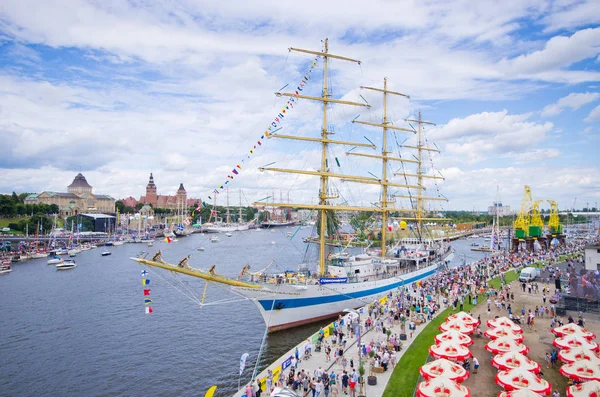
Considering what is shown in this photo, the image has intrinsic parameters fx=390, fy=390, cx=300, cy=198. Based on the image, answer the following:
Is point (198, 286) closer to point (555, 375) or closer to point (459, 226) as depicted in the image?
point (555, 375)

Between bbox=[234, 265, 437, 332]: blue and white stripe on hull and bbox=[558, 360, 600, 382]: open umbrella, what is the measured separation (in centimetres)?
1661

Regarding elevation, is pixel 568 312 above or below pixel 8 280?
above

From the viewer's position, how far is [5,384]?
22.8 metres

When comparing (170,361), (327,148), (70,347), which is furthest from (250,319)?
A: (327,148)

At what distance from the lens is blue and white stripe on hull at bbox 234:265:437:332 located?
91.9 feet

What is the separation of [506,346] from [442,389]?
7.15 m

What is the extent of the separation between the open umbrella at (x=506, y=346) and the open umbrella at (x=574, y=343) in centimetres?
169

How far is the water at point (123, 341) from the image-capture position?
75.1 feet

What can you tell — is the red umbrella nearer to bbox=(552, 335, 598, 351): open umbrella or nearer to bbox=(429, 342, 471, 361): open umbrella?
bbox=(429, 342, 471, 361): open umbrella

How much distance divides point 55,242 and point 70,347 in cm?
8422

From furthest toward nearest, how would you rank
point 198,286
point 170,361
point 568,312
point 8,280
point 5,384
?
point 8,280 → point 198,286 → point 568,312 → point 170,361 → point 5,384

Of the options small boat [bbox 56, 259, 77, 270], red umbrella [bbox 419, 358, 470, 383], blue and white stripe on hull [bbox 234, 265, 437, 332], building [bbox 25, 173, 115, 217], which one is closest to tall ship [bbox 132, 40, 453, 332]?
blue and white stripe on hull [bbox 234, 265, 437, 332]

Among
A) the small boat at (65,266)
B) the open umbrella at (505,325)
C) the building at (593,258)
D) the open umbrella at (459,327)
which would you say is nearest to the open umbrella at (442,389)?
the open umbrella at (459,327)

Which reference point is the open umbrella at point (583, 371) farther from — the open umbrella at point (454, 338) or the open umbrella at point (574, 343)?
the open umbrella at point (454, 338)
